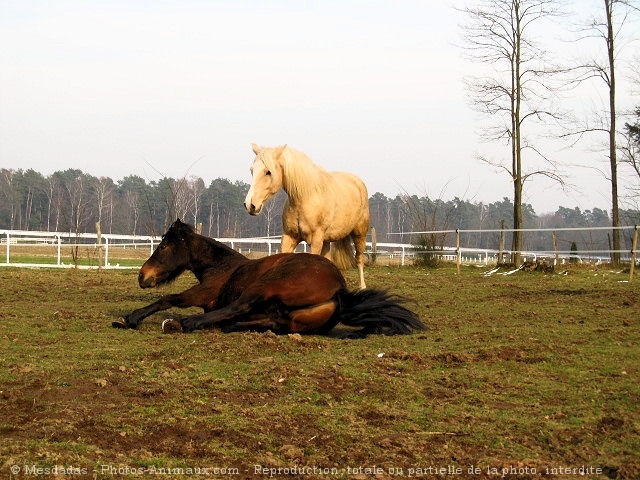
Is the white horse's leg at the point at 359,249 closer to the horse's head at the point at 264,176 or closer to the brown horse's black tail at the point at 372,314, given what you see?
the horse's head at the point at 264,176

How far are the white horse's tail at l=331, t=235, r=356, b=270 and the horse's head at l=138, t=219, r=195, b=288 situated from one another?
191 inches

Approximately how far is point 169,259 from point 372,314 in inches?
91.4

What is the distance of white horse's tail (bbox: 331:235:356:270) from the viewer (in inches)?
492

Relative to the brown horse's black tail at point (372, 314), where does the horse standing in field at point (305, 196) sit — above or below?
above

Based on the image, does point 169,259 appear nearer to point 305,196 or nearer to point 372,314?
point 372,314

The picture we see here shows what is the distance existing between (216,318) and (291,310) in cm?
70

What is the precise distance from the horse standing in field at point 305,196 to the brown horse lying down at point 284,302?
200 centimetres

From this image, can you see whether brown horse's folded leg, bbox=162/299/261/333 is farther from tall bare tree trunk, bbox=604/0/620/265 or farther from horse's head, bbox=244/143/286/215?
tall bare tree trunk, bbox=604/0/620/265

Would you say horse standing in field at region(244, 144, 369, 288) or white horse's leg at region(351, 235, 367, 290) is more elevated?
horse standing in field at region(244, 144, 369, 288)

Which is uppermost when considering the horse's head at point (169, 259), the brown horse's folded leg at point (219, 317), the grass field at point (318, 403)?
the horse's head at point (169, 259)

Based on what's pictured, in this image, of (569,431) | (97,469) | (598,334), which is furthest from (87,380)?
(598,334)

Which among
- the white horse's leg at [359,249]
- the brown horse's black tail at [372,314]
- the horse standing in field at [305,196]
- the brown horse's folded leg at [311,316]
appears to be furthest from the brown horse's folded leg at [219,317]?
the white horse's leg at [359,249]

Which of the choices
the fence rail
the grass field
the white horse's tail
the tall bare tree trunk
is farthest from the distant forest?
the grass field

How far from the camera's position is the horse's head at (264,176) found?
30.5ft
